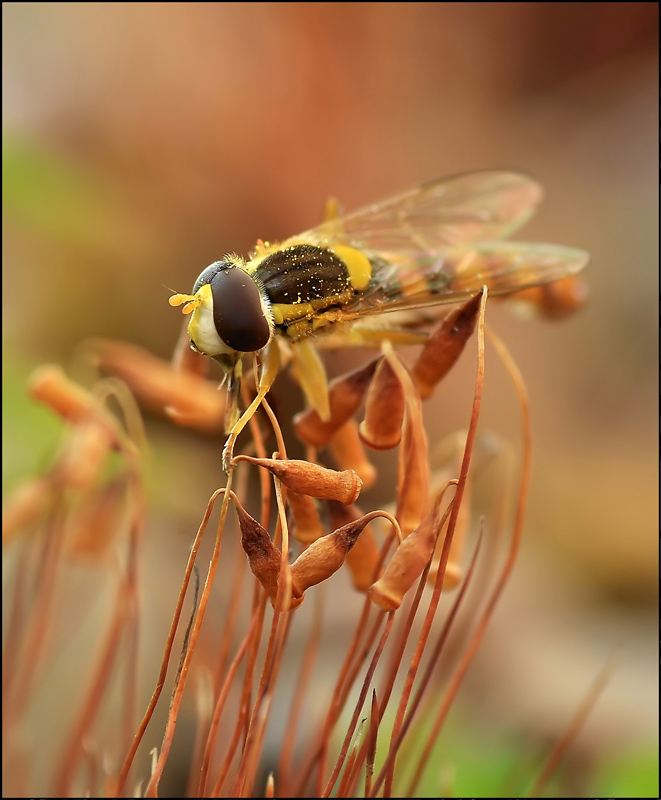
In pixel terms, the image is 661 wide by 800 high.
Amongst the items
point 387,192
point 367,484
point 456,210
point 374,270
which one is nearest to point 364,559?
point 367,484

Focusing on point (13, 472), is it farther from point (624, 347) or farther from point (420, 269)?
point (624, 347)

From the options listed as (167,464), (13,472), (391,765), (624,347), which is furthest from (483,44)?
(391,765)

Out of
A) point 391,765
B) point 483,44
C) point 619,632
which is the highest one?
point 483,44

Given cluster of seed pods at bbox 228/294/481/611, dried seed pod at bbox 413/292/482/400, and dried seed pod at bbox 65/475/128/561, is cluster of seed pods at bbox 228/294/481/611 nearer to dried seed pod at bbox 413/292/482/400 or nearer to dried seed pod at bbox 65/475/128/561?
dried seed pod at bbox 413/292/482/400

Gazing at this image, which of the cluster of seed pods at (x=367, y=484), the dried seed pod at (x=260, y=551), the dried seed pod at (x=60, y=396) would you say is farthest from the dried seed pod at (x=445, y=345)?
the dried seed pod at (x=60, y=396)

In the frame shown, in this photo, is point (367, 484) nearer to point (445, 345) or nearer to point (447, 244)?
point (445, 345)

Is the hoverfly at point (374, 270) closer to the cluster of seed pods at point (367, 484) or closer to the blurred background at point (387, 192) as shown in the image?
the cluster of seed pods at point (367, 484)

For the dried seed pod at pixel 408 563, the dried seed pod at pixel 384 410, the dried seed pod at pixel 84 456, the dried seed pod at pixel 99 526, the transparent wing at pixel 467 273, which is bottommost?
the dried seed pod at pixel 99 526
